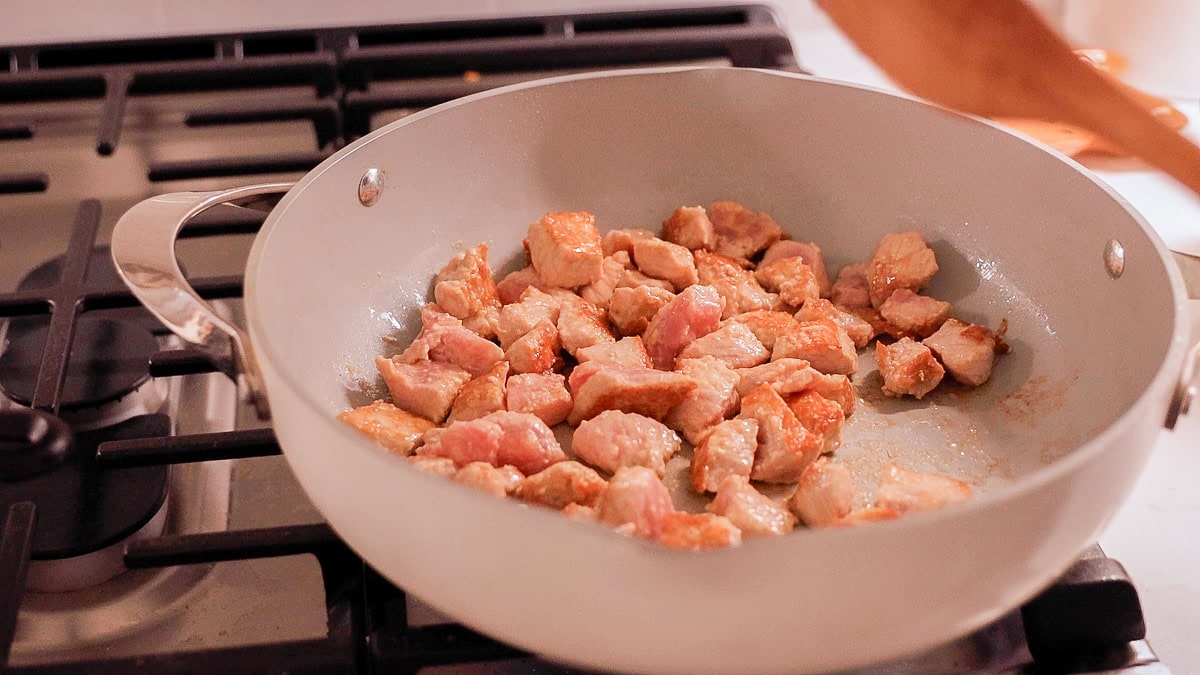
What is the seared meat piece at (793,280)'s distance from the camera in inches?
39.6

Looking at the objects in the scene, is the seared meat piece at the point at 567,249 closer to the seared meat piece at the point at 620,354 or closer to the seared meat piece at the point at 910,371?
the seared meat piece at the point at 620,354

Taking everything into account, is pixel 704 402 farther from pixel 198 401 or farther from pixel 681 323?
pixel 198 401

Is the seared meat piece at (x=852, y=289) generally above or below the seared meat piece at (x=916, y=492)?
above

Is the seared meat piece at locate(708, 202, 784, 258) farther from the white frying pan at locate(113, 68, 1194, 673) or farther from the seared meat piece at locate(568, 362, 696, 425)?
the seared meat piece at locate(568, 362, 696, 425)

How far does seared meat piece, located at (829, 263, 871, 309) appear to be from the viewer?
103 cm

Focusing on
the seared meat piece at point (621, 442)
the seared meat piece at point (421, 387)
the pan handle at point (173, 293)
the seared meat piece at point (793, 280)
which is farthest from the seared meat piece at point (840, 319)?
the pan handle at point (173, 293)

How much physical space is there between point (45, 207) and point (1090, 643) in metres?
1.18

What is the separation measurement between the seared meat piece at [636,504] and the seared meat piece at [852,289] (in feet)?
1.31

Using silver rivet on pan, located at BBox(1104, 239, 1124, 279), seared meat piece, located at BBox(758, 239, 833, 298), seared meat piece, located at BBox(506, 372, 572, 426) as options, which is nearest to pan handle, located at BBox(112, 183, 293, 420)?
seared meat piece, located at BBox(506, 372, 572, 426)

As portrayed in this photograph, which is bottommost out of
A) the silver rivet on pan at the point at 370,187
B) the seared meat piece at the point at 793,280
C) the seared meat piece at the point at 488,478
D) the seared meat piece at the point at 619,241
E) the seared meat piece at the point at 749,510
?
the seared meat piece at the point at 749,510

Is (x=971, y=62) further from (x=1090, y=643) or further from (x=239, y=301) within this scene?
(x=239, y=301)

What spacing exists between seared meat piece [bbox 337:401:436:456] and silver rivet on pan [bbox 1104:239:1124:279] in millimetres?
576

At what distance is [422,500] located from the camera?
55 cm

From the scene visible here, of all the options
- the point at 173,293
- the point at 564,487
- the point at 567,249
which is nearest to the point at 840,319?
the point at 567,249
